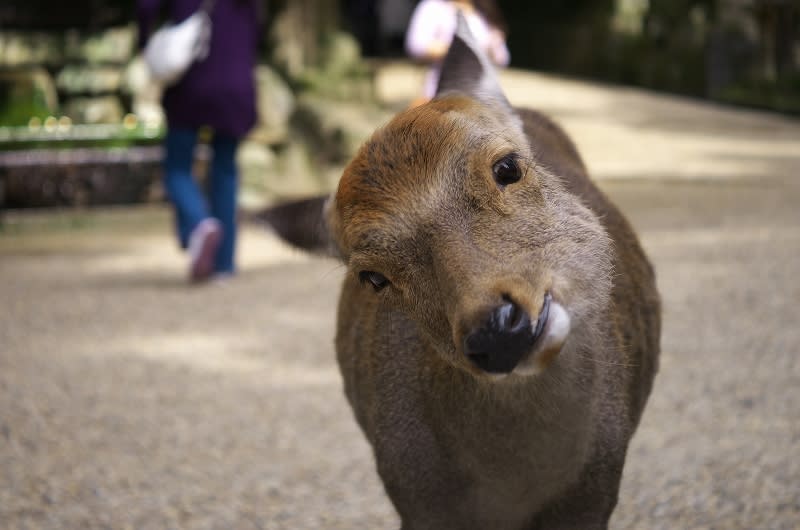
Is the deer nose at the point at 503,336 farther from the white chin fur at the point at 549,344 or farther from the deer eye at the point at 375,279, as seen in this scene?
the deer eye at the point at 375,279

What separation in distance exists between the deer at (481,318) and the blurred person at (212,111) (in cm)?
476

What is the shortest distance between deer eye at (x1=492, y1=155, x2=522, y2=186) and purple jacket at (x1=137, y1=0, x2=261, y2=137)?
5.31m

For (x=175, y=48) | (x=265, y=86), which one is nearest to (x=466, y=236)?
(x=175, y=48)

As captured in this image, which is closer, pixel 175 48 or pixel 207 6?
pixel 175 48

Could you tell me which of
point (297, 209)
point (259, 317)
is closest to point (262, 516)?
point (297, 209)

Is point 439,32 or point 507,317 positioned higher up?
point 507,317

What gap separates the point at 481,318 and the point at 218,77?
5.84 m

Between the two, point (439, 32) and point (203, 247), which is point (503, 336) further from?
point (203, 247)

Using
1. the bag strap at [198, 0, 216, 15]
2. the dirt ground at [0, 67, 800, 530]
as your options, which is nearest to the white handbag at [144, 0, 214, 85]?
the bag strap at [198, 0, 216, 15]

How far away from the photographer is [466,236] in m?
2.36

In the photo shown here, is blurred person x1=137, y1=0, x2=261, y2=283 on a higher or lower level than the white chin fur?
lower

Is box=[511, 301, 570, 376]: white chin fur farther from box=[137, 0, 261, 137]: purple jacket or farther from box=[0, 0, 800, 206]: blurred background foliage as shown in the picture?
box=[0, 0, 800, 206]: blurred background foliage

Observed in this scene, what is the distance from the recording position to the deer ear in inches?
120

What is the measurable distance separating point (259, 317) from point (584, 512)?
4883mm
